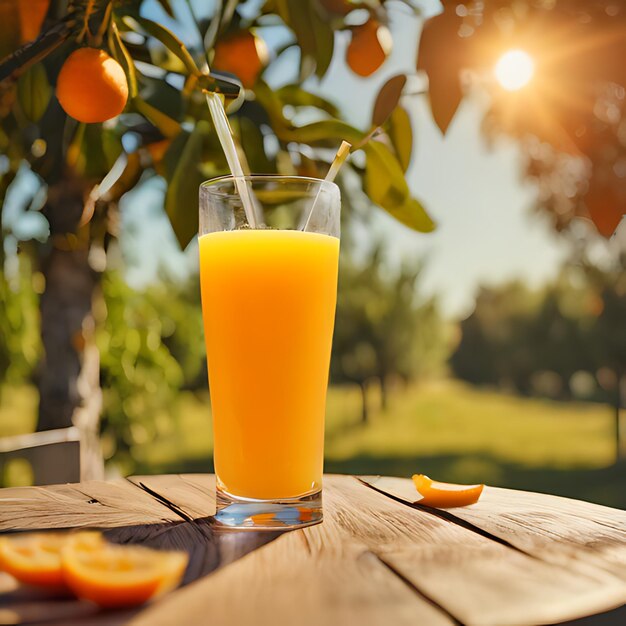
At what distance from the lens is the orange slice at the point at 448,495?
3.96ft

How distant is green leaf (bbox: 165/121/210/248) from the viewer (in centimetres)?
119

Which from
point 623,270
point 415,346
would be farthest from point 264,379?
point 415,346

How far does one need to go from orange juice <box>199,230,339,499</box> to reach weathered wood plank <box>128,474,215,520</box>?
8 cm

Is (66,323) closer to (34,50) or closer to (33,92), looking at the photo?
(33,92)

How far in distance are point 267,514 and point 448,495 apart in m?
0.33

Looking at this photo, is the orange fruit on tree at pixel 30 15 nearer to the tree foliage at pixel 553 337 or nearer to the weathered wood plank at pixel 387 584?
the weathered wood plank at pixel 387 584

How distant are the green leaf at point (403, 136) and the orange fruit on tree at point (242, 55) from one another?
320 mm

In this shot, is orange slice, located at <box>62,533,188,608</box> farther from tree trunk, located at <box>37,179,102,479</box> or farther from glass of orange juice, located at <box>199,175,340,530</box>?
tree trunk, located at <box>37,179,102,479</box>

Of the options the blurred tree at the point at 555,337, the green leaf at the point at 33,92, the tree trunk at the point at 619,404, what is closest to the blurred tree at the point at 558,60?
the green leaf at the point at 33,92

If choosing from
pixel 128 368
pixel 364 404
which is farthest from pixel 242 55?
pixel 364 404

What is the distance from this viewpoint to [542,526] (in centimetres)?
106

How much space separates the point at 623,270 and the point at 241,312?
10342 mm

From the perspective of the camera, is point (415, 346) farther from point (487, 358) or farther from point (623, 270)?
point (487, 358)

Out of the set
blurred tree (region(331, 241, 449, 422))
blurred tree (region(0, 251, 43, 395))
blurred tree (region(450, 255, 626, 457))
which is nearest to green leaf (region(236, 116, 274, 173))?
blurred tree (region(0, 251, 43, 395))
